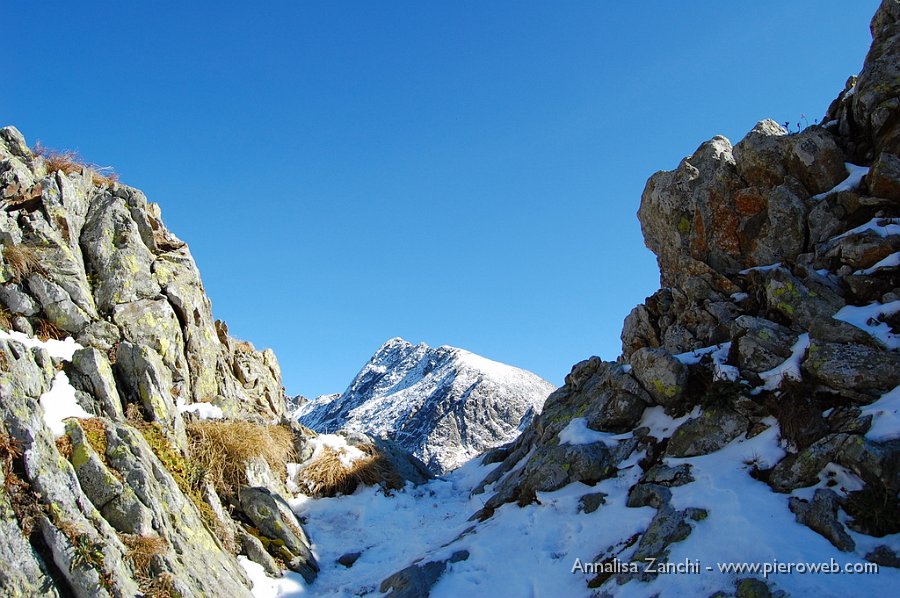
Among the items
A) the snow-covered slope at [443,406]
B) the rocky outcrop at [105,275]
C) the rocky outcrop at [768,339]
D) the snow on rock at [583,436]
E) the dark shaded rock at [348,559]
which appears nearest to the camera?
the rocky outcrop at [768,339]

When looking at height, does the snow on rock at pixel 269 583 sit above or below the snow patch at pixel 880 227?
below

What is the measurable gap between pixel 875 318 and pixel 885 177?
4256 millimetres

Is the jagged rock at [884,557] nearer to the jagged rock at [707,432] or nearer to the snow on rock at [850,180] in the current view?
the jagged rock at [707,432]

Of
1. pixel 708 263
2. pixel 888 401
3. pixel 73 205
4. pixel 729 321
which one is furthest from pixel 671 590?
pixel 73 205

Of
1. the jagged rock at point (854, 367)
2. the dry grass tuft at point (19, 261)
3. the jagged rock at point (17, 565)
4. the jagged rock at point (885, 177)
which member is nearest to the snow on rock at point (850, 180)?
the jagged rock at point (885, 177)

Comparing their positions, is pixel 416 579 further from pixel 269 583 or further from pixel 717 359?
Answer: pixel 717 359

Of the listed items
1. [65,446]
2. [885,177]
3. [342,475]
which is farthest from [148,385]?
[885,177]

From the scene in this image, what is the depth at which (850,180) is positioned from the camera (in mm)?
13883

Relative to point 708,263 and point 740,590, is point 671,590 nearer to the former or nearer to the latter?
point 740,590

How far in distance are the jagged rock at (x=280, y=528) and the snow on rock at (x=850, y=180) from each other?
52.0 ft

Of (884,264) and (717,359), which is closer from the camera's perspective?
(884,264)

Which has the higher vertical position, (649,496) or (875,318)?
→ (875,318)

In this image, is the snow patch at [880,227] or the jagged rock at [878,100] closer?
the snow patch at [880,227]

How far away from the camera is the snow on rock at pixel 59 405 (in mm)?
8820
